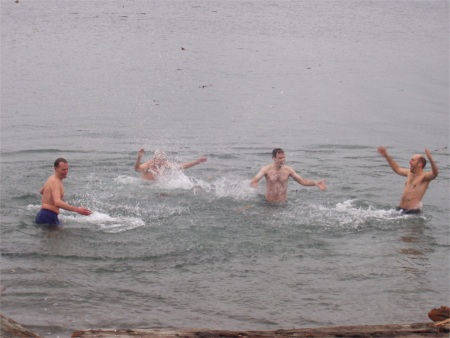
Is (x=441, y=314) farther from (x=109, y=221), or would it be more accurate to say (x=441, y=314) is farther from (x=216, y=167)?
(x=216, y=167)

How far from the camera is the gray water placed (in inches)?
405

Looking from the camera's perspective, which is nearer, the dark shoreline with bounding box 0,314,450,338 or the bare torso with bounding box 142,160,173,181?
the dark shoreline with bounding box 0,314,450,338

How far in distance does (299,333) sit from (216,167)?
1059 centimetres

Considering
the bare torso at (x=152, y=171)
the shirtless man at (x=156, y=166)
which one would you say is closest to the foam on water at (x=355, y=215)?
the shirtless man at (x=156, y=166)

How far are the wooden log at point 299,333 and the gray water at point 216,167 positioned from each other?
7.84 feet

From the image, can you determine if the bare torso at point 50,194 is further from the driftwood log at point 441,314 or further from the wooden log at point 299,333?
the driftwood log at point 441,314

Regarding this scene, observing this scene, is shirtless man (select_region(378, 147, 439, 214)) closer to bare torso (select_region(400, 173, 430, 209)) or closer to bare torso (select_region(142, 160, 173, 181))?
bare torso (select_region(400, 173, 430, 209))

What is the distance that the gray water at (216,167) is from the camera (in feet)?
33.7

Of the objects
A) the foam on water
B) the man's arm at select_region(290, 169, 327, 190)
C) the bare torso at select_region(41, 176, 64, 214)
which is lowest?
the foam on water

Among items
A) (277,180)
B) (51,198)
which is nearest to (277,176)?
(277,180)

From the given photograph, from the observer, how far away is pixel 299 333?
7.00 m

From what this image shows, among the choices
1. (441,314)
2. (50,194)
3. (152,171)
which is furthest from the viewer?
(152,171)

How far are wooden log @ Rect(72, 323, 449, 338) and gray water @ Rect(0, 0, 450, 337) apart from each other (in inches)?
94.0

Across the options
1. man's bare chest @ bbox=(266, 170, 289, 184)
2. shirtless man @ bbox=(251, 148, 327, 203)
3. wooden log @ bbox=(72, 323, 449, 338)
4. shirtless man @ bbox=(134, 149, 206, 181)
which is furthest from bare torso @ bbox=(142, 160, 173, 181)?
wooden log @ bbox=(72, 323, 449, 338)
